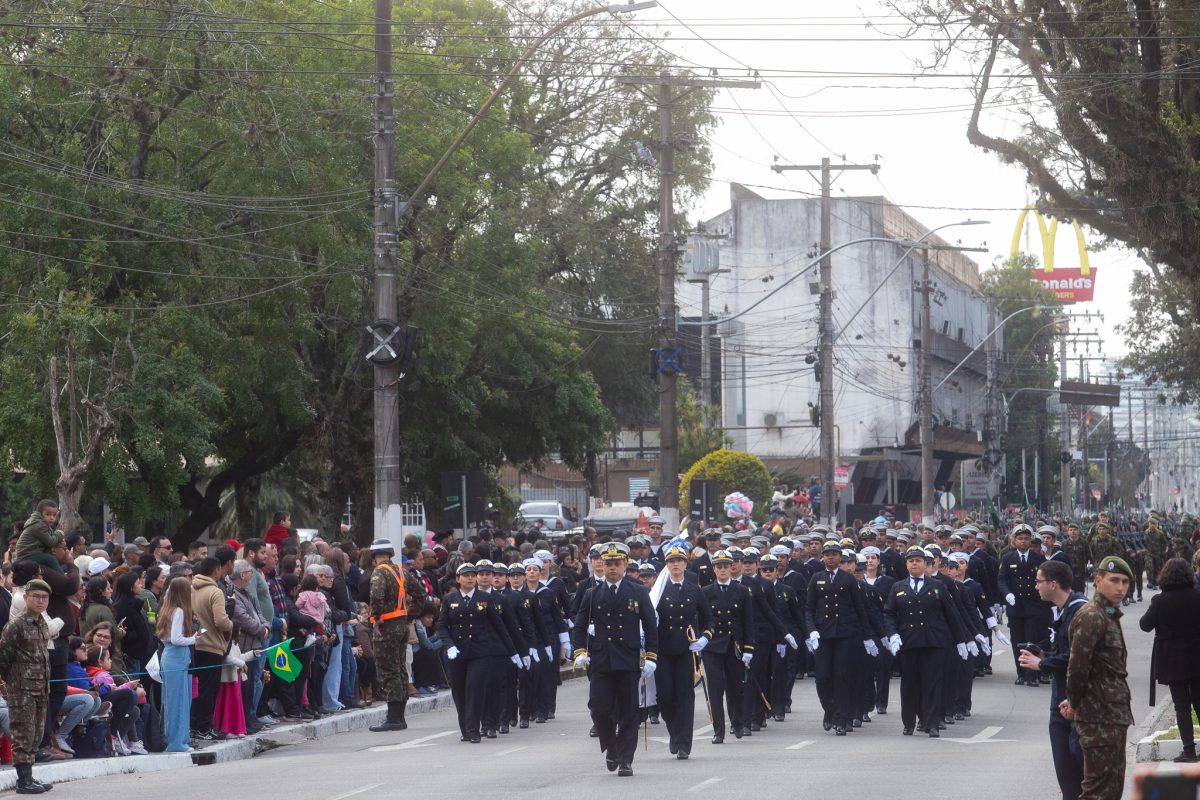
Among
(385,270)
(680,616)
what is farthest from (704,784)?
(385,270)

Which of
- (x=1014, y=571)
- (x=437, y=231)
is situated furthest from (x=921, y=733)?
(x=437, y=231)

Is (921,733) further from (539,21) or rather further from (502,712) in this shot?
(539,21)

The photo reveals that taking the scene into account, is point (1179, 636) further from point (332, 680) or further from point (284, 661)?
point (332, 680)

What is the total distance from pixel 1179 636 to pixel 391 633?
7774mm

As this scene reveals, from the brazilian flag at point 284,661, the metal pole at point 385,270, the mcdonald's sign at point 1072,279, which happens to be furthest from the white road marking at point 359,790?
the mcdonald's sign at point 1072,279

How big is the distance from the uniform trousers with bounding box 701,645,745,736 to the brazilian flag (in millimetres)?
4369

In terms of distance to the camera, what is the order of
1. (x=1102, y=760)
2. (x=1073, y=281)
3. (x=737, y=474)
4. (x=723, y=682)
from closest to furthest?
(x=1102, y=760), (x=723, y=682), (x=737, y=474), (x=1073, y=281)

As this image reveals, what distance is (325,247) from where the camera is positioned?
99.3 feet

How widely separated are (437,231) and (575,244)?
449 inches

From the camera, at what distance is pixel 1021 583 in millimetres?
23281

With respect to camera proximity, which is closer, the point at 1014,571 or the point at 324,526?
the point at 1014,571

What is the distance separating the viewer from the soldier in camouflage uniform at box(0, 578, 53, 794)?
13219 millimetres

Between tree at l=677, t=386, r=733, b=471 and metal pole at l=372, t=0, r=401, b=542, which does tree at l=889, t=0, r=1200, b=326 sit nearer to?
metal pole at l=372, t=0, r=401, b=542

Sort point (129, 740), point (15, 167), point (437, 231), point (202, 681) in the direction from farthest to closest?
point (437, 231)
point (15, 167)
point (202, 681)
point (129, 740)
